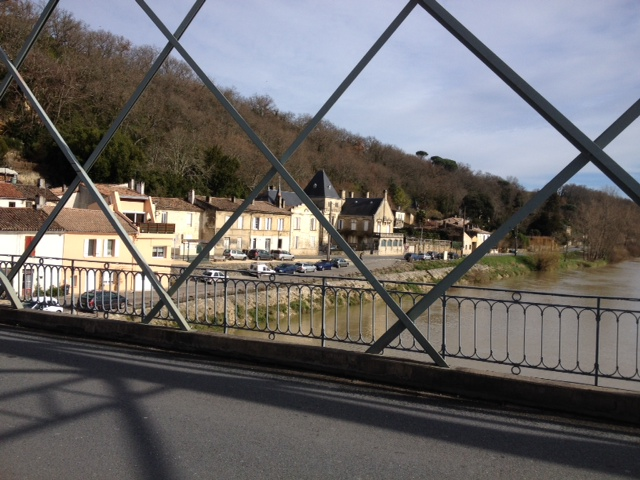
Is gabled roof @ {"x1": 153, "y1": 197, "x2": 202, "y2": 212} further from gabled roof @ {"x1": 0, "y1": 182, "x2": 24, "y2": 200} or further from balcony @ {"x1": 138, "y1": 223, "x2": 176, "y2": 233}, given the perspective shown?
gabled roof @ {"x1": 0, "y1": 182, "x2": 24, "y2": 200}

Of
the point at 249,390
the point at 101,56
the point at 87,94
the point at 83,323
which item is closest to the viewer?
the point at 249,390

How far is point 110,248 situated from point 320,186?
27.1m

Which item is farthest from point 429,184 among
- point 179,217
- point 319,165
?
point 179,217

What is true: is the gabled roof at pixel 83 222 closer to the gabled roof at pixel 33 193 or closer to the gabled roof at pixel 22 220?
the gabled roof at pixel 22 220

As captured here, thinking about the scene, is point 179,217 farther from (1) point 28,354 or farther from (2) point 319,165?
(1) point 28,354

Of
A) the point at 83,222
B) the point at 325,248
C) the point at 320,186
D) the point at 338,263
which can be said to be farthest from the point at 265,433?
the point at 325,248

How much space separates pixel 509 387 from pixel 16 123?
53609 mm

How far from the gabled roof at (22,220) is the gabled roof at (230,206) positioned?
70.1 feet

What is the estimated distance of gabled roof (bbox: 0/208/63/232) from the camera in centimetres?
2447

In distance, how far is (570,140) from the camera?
4.90 metres

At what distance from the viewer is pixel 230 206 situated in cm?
5028

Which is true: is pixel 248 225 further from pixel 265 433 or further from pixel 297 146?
pixel 265 433

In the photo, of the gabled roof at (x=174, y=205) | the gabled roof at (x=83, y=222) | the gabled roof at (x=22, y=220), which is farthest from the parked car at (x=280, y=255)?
the gabled roof at (x=22, y=220)

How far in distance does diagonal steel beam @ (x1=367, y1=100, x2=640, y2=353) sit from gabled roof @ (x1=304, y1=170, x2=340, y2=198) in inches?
1730
